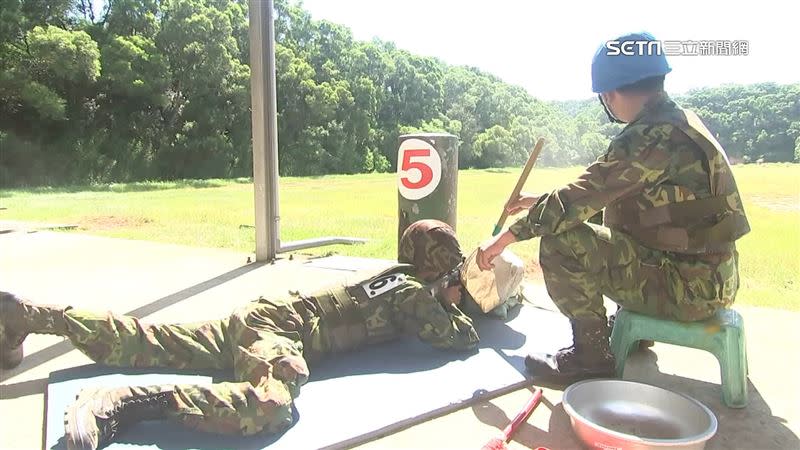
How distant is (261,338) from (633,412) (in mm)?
1359

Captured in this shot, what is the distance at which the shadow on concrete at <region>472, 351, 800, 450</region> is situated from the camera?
194 cm

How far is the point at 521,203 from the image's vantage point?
2740mm

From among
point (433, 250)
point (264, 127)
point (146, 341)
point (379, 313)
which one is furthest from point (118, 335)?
point (264, 127)

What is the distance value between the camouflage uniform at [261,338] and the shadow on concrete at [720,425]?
52 cm

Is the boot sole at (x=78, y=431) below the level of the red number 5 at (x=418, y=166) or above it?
below

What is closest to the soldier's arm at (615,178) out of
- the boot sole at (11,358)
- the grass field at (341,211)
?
the grass field at (341,211)

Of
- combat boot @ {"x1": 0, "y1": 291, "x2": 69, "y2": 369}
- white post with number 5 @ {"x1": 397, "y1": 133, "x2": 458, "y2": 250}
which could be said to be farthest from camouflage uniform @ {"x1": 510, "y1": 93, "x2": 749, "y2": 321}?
combat boot @ {"x1": 0, "y1": 291, "x2": 69, "y2": 369}

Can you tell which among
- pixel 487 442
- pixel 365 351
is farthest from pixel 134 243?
pixel 487 442

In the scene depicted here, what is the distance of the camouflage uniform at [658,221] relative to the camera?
2141 mm

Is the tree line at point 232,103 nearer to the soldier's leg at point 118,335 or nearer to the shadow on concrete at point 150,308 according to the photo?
the shadow on concrete at point 150,308

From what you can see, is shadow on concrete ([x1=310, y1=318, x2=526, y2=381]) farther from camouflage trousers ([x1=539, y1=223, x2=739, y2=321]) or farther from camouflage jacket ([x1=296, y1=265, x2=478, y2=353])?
camouflage trousers ([x1=539, y1=223, x2=739, y2=321])

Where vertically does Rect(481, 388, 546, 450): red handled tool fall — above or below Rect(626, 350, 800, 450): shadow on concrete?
above

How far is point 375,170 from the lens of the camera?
5988 mm

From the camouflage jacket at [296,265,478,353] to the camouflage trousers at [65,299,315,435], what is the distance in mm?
128
